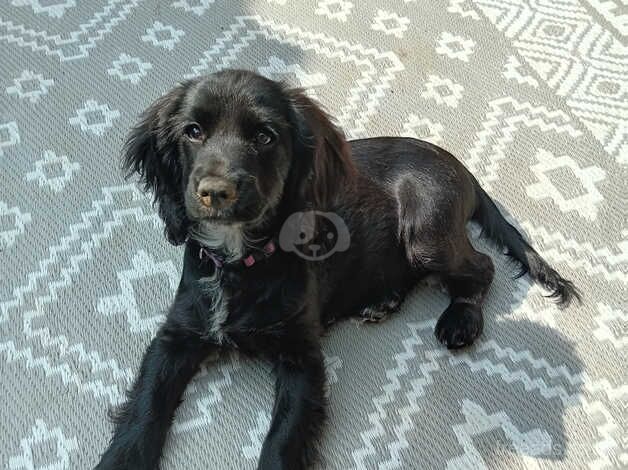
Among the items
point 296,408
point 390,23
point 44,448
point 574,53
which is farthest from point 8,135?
point 574,53

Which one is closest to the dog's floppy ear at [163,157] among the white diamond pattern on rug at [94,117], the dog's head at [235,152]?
the dog's head at [235,152]

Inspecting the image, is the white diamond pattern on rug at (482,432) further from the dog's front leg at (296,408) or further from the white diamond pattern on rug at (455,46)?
the white diamond pattern on rug at (455,46)

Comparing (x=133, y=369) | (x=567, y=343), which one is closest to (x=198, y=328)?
(x=133, y=369)

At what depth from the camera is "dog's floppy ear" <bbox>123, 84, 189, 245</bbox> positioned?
140 centimetres

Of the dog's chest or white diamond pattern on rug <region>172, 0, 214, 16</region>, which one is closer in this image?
the dog's chest

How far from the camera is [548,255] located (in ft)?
6.10

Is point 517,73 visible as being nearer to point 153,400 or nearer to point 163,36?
point 163,36

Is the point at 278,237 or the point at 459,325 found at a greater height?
the point at 278,237

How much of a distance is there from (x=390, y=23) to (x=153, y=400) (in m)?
1.52

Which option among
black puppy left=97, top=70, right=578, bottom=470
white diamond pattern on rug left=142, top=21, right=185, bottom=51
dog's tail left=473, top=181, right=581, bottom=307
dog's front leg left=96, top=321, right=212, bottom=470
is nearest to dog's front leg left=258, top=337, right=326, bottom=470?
black puppy left=97, top=70, right=578, bottom=470

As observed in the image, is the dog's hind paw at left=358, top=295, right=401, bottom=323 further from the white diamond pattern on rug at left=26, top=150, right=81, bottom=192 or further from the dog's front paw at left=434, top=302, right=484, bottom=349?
the white diamond pattern on rug at left=26, top=150, right=81, bottom=192

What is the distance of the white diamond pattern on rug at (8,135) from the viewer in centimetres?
198

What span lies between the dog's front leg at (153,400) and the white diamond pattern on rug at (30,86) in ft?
3.09

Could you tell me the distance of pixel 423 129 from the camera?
214cm
